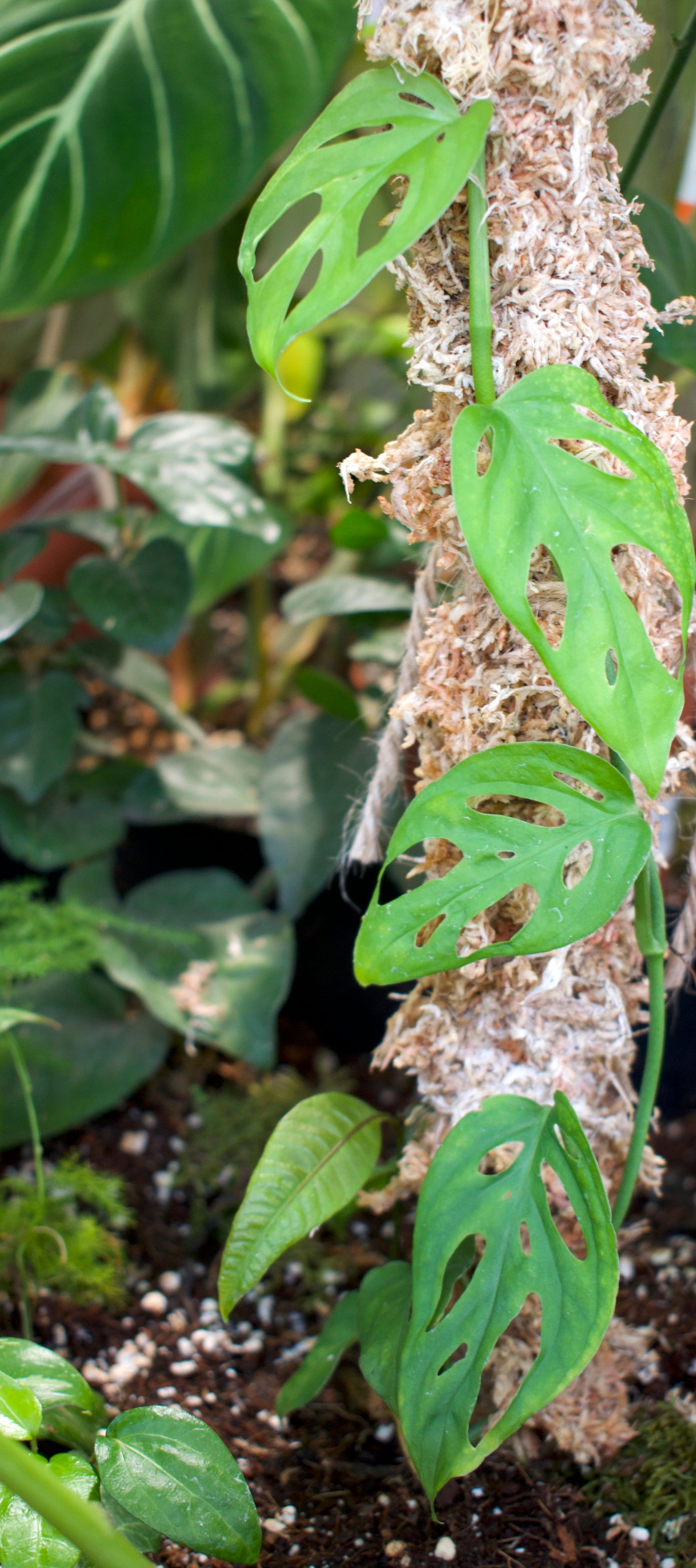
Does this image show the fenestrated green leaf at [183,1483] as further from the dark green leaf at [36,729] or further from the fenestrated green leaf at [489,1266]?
the dark green leaf at [36,729]

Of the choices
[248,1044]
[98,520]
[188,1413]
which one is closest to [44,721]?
[98,520]

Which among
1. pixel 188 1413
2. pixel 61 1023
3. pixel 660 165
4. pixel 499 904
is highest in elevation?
pixel 660 165

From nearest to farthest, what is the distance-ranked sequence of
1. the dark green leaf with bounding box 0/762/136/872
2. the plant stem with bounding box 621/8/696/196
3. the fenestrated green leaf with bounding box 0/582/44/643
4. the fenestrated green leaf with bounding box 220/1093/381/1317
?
the fenestrated green leaf with bounding box 220/1093/381/1317
the plant stem with bounding box 621/8/696/196
the fenestrated green leaf with bounding box 0/582/44/643
the dark green leaf with bounding box 0/762/136/872

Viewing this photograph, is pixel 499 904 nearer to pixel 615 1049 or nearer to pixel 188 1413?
pixel 615 1049

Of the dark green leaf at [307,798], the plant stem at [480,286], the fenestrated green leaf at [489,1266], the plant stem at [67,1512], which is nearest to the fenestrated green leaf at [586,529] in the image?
the plant stem at [480,286]

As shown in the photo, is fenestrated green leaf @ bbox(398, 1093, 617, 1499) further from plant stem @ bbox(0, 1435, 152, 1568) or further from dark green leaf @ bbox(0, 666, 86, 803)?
dark green leaf @ bbox(0, 666, 86, 803)

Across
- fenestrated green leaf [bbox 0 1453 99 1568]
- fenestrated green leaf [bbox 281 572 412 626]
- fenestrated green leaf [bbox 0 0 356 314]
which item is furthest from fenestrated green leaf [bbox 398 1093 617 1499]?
fenestrated green leaf [bbox 0 0 356 314]
